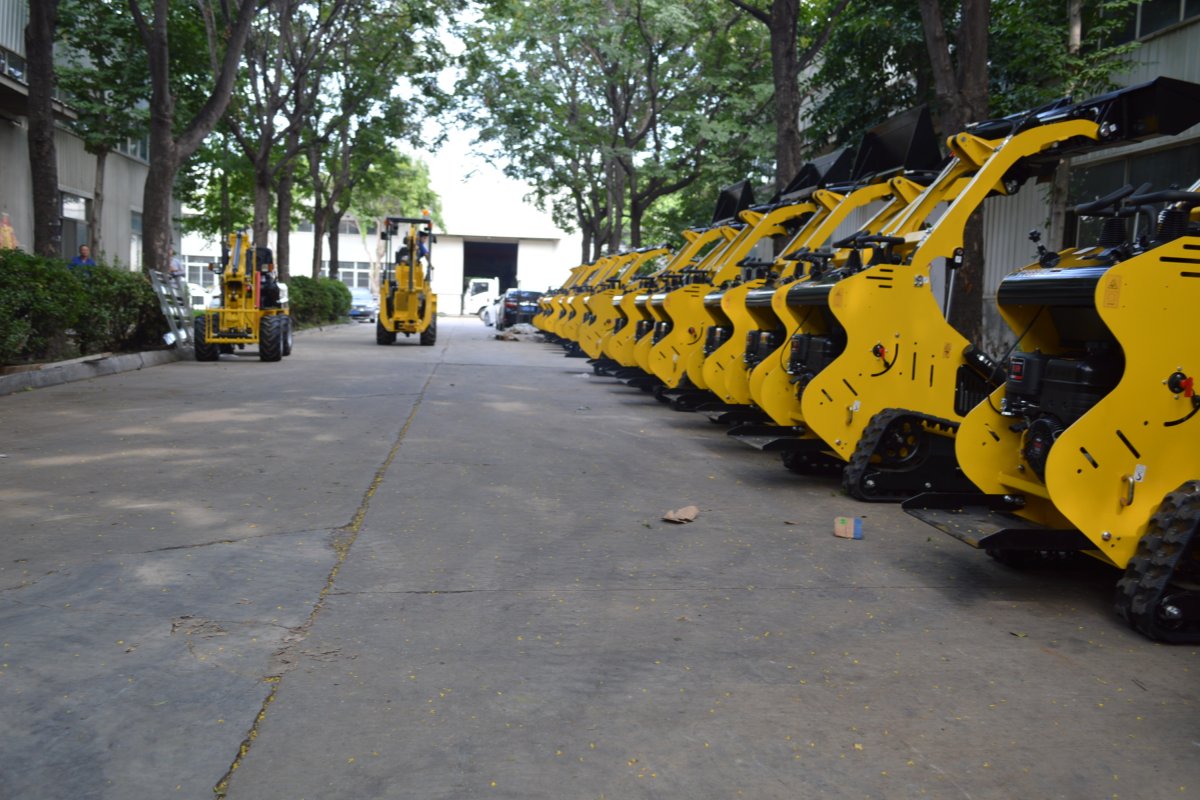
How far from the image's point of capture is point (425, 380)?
18.2 metres

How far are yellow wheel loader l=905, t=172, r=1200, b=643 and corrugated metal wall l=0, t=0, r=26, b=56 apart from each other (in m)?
26.4

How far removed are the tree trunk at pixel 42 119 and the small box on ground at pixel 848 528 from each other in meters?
Result: 14.8

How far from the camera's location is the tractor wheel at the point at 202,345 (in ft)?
68.9

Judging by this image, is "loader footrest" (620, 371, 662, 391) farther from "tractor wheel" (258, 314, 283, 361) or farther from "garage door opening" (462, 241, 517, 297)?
"garage door opening" (462, 241, 517, 297)

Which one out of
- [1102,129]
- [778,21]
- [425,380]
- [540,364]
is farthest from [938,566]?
[540,364]

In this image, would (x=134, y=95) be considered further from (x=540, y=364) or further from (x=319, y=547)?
(x=319, y=547)

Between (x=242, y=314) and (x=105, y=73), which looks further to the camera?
(x=105, y=73)

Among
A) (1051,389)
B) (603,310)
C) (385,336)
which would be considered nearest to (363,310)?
(385,336)

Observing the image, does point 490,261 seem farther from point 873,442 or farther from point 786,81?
point 873,442

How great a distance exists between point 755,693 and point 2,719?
8.49 feet

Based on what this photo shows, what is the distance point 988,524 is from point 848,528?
1223mm

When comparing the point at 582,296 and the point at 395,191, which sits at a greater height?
the point at 395,191

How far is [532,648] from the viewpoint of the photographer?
470cm

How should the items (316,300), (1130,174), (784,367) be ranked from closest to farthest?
(784,367) → (1130,174) → (316,300)
